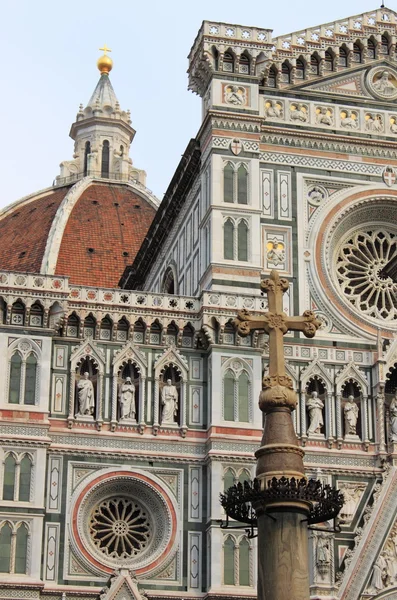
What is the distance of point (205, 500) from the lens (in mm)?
28953

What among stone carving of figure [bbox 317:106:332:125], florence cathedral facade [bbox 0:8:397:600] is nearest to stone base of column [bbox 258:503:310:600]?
florence cathedral facade [bbox 0:8:397:600]

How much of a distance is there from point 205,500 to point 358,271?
24.2 feet

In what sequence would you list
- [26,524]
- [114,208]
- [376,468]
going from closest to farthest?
[26,524]
[376,468]
[114,208]

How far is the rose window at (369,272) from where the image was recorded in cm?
3228

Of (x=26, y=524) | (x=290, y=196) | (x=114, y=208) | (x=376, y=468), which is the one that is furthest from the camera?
(x=114, y=208)

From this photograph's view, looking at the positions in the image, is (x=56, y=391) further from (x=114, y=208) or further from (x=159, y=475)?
(x=114, y=208)

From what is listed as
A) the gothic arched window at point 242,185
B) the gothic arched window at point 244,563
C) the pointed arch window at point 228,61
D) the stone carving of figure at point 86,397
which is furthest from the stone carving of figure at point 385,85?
the gothic arched window at point 244,563

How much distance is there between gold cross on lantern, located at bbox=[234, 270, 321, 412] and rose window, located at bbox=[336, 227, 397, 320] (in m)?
14.8

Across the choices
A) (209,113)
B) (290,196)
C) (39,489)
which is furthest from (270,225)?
(39,489)

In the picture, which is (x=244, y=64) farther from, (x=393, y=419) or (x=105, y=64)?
(x=105, y=64)

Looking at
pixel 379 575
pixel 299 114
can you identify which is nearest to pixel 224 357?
pixel 379 575

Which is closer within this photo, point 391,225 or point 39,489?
point 39,489

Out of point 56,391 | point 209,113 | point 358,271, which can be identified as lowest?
point 56,391

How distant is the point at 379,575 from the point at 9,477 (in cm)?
807
